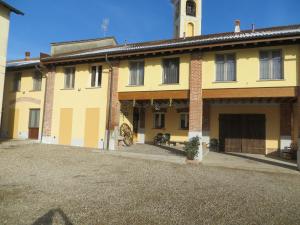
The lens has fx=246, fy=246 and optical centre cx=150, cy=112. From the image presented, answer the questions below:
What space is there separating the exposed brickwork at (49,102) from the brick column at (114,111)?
507 centimetres

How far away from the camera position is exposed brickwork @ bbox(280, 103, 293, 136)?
15.2 meters

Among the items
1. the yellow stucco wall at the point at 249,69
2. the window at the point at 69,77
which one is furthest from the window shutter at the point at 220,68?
the window at the point at 69,77

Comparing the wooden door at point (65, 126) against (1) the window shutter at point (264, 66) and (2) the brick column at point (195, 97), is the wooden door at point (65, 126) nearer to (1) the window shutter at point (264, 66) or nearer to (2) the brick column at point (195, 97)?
(2) the brick column at point (195, 97)

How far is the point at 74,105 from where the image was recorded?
17.2m

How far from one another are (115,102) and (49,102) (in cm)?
554

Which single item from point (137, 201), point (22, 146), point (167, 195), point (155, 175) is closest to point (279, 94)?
point (155, 175)

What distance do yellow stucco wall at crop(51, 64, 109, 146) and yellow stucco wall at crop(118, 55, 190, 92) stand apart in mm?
1292

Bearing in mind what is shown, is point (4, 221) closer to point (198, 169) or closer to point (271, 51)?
point (198, 169)

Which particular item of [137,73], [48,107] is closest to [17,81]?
[48,107]

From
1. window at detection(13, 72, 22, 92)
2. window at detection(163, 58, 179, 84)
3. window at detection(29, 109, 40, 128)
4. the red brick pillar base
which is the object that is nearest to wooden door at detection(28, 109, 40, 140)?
window at detection(29, 109, 40, 128)

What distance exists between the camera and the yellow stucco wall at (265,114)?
52.0ft

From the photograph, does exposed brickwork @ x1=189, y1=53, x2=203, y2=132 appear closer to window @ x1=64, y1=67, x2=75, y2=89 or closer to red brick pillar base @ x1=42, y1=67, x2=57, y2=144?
window @ x1=64, y1=67, x2=75, y2=89

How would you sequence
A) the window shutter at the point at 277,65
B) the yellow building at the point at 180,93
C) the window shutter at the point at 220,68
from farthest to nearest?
the window shutter at the point at 220,68, the yellow building at the point at 180,93, the window shutter at the point at 277,65

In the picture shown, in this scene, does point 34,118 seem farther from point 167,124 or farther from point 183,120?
point 183,120
